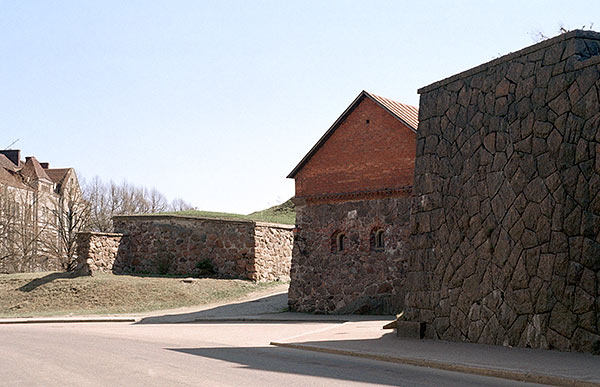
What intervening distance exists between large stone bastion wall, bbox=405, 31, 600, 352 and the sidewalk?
699 millimetres

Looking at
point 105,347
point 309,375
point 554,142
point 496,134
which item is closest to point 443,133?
point 496,134

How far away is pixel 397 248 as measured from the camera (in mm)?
23703

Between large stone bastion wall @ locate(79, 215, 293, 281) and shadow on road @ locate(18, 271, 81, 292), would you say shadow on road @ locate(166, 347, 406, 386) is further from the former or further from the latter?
shadow on road @ locate(18, 271, 81, 292)

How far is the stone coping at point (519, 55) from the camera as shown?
12258mm

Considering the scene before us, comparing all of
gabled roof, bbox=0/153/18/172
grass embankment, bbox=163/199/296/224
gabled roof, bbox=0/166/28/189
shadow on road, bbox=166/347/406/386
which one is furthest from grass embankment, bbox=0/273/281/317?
gabled roof, bbox=0/153/18/172

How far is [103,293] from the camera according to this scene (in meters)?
29.4

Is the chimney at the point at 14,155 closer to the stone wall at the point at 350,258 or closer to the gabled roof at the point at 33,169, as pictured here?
the gabled roof at the point at 33,169

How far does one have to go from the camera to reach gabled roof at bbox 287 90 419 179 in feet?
78.5

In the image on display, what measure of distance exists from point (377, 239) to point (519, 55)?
12.2 m

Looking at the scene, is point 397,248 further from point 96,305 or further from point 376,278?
point 96,305

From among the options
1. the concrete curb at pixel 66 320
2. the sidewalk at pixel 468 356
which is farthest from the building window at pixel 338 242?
the sidewalk at pixel 468 356

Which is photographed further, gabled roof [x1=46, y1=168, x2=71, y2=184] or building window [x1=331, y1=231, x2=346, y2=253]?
gabled roof [x1=46, y1=168, x2=71, y2=184]

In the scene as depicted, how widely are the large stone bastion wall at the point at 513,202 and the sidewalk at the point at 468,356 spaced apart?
699mm

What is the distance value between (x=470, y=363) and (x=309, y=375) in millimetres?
2647
